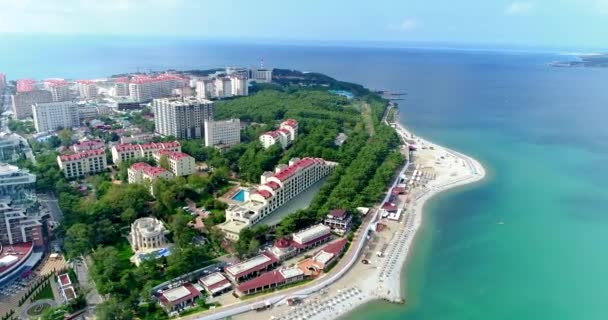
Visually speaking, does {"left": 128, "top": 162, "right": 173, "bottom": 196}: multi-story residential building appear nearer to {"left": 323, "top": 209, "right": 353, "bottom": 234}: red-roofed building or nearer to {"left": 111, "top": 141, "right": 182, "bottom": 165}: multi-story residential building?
{"left": 111, "top": 141, "right": 182, "bottom": 165}: multi-story residential building

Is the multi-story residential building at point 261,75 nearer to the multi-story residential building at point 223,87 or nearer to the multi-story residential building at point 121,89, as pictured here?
the multi-story residential building at point 223,87

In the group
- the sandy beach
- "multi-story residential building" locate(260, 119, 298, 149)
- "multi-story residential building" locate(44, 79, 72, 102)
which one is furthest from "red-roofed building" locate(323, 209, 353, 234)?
"multi-story residential building" locate(44, 79, 72, 102)

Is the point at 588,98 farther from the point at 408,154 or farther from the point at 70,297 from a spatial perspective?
the point at 70,297

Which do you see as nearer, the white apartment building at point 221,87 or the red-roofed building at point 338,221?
the red-roofed building at point 338,221

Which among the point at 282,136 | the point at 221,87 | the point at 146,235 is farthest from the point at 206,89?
the point at 146,235

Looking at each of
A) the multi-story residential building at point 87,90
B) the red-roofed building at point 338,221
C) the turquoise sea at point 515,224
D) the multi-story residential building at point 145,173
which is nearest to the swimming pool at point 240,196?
the multi-story residential building at point 145,173

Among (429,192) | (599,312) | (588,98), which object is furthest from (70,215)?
(588,98)
